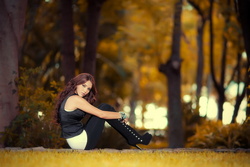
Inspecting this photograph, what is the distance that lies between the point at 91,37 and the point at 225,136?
4803mm

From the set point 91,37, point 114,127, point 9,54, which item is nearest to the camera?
point 114,127

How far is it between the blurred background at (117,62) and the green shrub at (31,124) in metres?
0.02

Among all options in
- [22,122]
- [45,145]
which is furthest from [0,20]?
[45,145]

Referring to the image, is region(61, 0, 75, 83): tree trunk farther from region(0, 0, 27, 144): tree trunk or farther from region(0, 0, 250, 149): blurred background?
region(0, 0, 27, 144): tree trunk

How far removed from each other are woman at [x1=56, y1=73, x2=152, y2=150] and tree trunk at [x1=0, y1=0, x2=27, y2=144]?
2.00 metres

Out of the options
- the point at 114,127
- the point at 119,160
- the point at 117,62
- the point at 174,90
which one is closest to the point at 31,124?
the point at 114,127

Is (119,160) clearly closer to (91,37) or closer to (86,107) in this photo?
(86,107)

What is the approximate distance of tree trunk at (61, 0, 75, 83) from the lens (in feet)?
41.7

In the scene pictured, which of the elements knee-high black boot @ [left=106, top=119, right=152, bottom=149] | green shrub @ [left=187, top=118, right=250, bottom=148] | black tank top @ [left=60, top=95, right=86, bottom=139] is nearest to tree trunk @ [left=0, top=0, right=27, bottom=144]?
black tank top @ [left=60, top=95, right=86, bottom=139]

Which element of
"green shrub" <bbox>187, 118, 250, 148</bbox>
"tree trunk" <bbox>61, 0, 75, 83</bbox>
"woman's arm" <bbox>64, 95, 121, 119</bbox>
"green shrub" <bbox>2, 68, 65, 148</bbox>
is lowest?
"green shrub" <bbox>187, 118, 250, 148</bbox>

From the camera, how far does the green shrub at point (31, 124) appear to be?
977 cm

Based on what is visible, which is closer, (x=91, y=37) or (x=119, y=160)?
(x=119, y=160)

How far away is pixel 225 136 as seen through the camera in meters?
11.6

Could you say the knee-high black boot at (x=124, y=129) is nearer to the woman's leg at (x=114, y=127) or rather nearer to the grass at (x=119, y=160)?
the woman's leg at (x=114, y=127)
